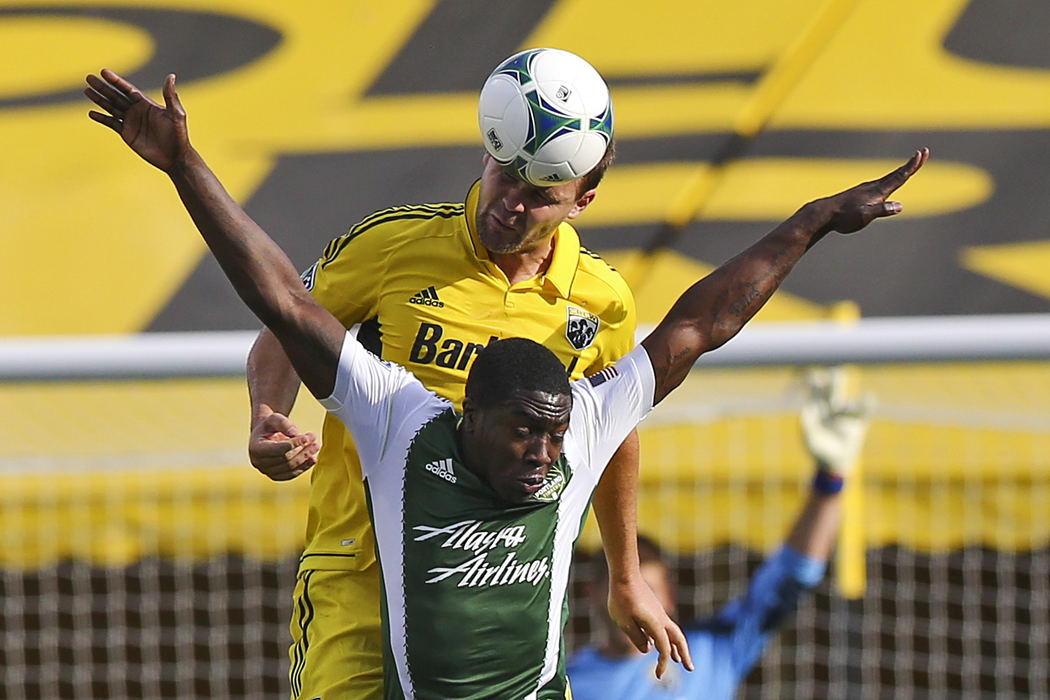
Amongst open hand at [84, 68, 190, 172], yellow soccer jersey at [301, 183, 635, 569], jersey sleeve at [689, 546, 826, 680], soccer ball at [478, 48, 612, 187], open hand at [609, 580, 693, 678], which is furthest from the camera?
jersey sleeve at [689, 546, 826, 680]

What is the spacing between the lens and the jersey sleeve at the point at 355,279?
3357mm

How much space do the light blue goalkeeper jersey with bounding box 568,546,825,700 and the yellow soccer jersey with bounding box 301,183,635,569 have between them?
6.99 feet

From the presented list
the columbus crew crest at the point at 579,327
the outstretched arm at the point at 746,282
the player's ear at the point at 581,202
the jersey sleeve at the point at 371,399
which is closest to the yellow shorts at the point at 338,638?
the jersey sleeve at the point at 371,399

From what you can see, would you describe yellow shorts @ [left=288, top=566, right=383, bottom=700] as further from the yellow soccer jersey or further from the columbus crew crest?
the columbus crew crest

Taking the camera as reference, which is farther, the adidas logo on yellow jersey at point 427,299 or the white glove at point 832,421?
the white glove at point 832,421

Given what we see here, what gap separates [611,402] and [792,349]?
2.28 metres

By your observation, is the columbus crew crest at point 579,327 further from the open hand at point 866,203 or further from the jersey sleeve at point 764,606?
the jersey sleeve at point 764,606

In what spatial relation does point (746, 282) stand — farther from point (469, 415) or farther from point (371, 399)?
point (371, 399)

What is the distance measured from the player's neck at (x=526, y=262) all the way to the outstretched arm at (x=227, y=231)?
1.93 feet

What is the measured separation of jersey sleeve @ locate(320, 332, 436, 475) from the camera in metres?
2.93

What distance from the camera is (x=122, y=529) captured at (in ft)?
22.1

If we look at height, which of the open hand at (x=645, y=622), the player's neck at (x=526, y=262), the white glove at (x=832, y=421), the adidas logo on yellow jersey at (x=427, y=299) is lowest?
the open hand at (x=645, y=622)

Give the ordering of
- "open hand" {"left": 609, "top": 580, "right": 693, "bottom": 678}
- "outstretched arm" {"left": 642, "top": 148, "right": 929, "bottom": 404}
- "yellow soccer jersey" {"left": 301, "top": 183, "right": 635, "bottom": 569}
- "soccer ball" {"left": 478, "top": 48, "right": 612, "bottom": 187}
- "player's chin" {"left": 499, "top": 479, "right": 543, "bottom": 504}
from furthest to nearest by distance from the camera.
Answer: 1. "open hand" {"left": 609, "top": 580, "right": 693, "bottom": 678}
2. "yellow soccer jersey" {"left": 301, "top": 183, "right": 635, "bottom": 569}
3. "outstretched arm" {"left": 642, "top": 148, "right": 929, "bottom": 404}
4. "soccer ball" {"left": 478, "top": 48, "right": 612, "bottom": 187}
5. "player's chin" {"left": 499, "top": 479, "right": 543, "bottom": 504}

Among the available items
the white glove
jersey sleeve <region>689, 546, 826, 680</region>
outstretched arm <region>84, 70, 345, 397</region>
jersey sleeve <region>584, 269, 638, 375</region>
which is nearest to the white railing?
the white glove
